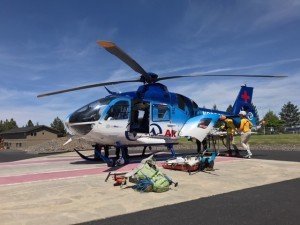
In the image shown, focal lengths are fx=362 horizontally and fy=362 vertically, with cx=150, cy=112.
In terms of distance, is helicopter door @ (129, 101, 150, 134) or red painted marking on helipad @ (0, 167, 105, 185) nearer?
red painted marking on helipad @ (0, 167, 105, 185)

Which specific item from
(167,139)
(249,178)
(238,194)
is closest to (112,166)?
(167,139)

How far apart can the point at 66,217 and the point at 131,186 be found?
2677 mm

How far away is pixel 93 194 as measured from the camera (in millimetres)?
8188

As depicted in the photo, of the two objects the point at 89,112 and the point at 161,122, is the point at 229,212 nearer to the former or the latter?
the point at 89,112

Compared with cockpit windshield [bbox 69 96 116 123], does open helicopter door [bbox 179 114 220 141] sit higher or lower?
lower

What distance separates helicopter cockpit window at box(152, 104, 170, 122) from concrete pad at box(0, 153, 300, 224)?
3.85 metres

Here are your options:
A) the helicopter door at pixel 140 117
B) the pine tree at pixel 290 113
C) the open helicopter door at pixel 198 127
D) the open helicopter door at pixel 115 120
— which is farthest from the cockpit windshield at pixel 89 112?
the pine tree at pixel 290 113

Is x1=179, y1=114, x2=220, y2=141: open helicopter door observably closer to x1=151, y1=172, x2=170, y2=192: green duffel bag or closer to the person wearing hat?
the person wearing hat

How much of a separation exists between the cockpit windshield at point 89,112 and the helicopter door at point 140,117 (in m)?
1.19

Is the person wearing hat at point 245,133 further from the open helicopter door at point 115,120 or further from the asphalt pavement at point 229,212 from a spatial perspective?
the asphalt pavement at point 229,212

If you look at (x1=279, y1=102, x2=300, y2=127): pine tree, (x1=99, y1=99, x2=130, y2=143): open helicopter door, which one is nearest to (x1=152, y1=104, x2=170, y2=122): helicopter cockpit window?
(x1=99, y1=99, x2=130, y2=143): open helicopter door

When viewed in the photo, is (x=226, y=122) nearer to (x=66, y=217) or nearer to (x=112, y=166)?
(x=112, y=166)

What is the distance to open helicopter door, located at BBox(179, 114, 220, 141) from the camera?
1561 centimetres

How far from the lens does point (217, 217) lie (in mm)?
6363
